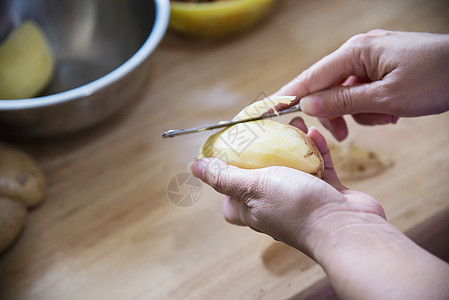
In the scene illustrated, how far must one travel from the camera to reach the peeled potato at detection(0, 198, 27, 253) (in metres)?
0.80

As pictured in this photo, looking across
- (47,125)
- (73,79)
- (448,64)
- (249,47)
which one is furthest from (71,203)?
(448,64)

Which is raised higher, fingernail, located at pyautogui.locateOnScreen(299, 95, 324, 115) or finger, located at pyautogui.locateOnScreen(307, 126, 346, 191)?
fingernail, located at pyautogui.locateOnScreen(299, 95, 324, 115)

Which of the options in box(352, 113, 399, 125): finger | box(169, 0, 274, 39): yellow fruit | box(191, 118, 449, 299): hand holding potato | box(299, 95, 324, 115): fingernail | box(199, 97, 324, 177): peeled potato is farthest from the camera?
box(169, 0, 274, 39): yellow fruit

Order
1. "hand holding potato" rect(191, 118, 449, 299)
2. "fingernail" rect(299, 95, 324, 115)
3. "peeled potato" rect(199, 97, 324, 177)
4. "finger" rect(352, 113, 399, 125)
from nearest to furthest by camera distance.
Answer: "hand holding potato" rect(191, 118, 449, 299)
"peeled potato" rect(199, 97, 324, 177)
"fingernail" rect(299, 95, 324, 115)
"finger" rect(352, 113, 399, 125)

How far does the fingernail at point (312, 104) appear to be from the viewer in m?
0.76

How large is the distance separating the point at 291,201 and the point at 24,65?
28.7 inches

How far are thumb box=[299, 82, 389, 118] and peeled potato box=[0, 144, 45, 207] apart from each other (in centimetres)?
56

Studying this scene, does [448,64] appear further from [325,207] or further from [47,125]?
[47,125]

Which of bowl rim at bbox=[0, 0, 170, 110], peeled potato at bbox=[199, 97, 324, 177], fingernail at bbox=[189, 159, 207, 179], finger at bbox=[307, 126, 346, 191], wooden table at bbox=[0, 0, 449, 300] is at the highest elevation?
bowl rim at bbox=[0, 0, 170, 110]

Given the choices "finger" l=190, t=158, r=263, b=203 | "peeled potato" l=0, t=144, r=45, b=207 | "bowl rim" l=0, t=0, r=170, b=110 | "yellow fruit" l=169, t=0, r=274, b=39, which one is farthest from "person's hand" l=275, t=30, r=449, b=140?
"peeled potato" l=0, t=144, r=45, b=207

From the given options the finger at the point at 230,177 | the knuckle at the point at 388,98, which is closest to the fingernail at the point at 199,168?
the finger at the point at 230,177

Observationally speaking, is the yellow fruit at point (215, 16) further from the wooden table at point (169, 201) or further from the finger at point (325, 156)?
the finger at point (325, 156)

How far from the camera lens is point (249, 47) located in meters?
1.20

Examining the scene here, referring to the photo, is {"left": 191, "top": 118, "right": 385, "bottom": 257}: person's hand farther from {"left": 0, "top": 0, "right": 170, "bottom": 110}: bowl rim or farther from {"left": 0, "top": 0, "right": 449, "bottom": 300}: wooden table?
{"left": 0, "top": 0, "right": 170, "bottom": 110}: bowl rim
